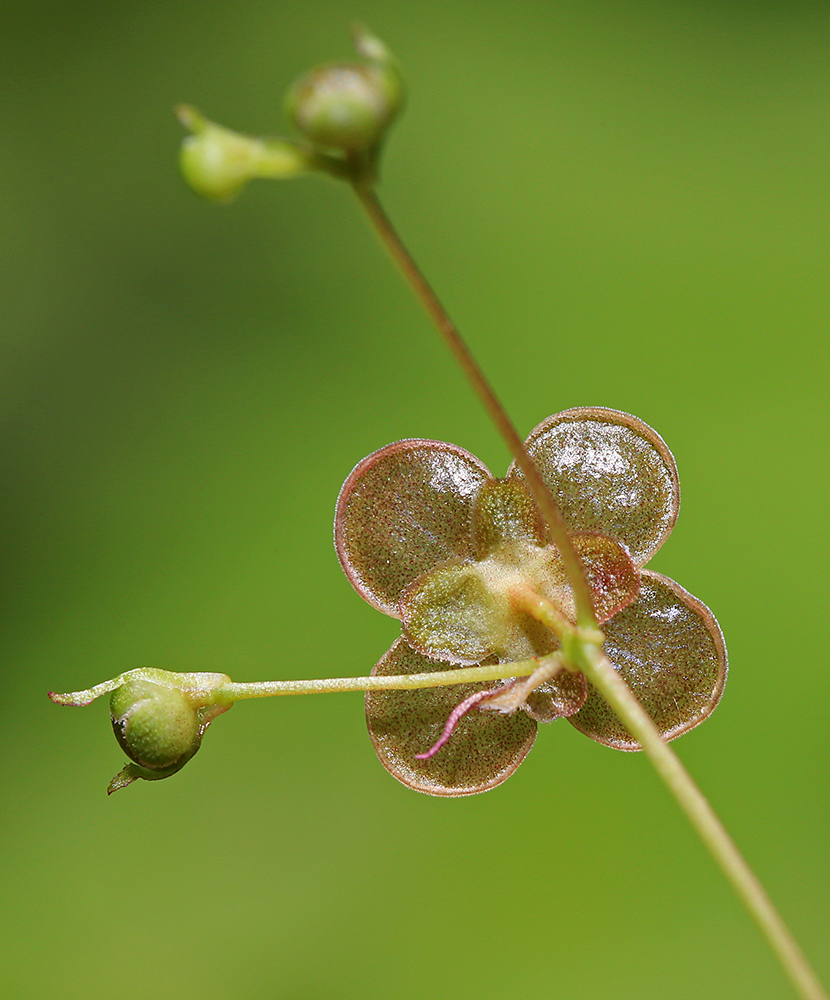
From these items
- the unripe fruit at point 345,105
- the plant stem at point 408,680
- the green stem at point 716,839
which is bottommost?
the green stem at point 716,839

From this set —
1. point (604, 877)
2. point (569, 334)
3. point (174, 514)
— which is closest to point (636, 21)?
point (569, 334)

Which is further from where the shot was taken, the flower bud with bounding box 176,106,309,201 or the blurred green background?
the blurred green background

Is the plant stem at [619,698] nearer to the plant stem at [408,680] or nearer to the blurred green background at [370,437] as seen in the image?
the plant stem at [408,680]

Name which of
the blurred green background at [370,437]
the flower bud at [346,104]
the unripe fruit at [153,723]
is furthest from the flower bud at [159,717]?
the blurred green background at [370,437]

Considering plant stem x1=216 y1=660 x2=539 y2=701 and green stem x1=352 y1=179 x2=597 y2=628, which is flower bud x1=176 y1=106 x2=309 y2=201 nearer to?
green stem x1=352 y1=179 x2=597 y2=628

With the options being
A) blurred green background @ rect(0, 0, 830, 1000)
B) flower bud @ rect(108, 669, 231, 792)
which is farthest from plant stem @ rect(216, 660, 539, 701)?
blurred green background @ rect(0, 0, 830, 1000)

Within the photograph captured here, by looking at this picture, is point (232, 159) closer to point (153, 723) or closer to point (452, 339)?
point (452, 339)

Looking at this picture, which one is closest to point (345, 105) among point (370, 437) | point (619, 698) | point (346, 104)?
point (346, 104)
